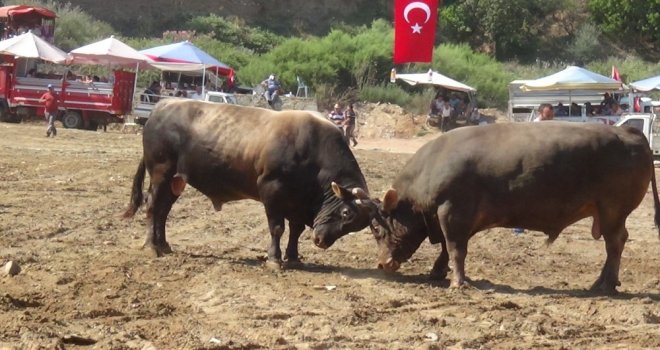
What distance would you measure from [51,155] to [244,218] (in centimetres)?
790

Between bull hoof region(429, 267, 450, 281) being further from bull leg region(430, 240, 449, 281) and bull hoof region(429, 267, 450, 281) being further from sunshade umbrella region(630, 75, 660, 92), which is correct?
sunshade umbrella region(630, 75, 660, 92)

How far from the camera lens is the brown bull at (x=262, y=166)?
11.4 meters

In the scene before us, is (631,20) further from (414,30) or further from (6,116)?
(6,116)

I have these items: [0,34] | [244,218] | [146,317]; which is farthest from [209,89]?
[146,317]

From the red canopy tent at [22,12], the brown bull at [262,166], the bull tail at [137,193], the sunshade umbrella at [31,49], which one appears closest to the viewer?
the brown bull at [262,166]

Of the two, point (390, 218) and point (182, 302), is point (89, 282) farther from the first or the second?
point (390, 218)

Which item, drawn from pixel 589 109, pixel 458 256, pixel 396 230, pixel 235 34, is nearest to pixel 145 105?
pixel 589 109

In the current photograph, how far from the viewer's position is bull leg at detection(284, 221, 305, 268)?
38.1 feet

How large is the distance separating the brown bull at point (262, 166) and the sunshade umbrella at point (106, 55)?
23239 millimetres

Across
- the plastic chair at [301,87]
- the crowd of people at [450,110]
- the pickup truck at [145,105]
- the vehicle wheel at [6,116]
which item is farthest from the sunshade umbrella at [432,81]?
the vehicle wheel at [6,116]

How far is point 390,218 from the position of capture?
36.9ft

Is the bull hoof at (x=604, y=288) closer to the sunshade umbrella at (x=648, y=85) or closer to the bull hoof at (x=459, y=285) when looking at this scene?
the bull hoof at (x=459, y=285)

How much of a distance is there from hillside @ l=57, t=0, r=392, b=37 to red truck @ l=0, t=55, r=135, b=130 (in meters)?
18.4

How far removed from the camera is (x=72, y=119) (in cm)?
3394
